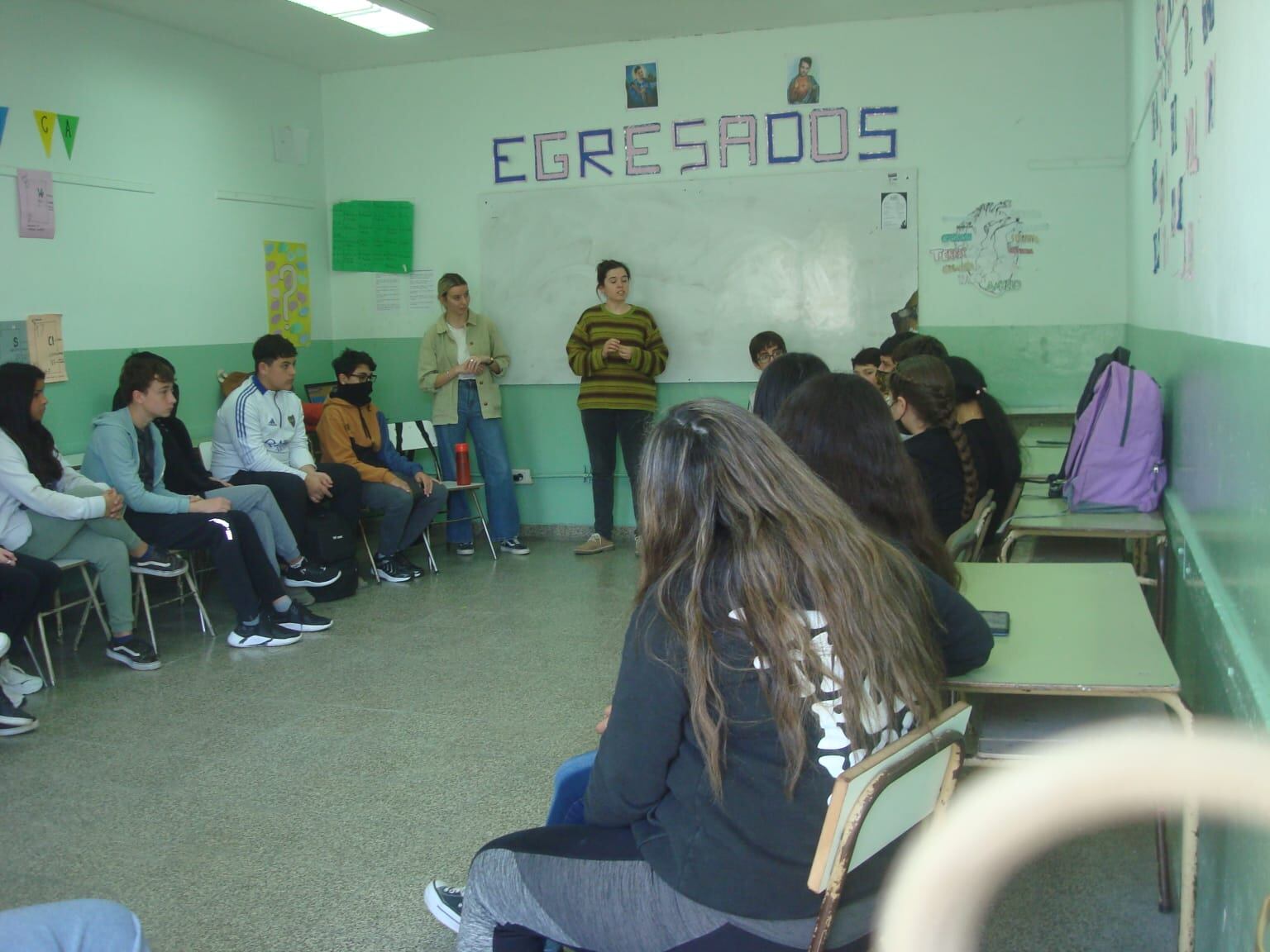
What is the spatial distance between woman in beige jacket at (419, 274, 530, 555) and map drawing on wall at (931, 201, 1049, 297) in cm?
257

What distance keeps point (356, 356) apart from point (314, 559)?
115 centimetres

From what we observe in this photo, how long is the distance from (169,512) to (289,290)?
236 cm

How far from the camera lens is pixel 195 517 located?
192 inches

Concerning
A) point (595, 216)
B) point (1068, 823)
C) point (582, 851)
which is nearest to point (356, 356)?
point (595, 216)

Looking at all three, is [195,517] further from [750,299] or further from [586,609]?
[750,299]

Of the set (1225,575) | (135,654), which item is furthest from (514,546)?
(1225,575)

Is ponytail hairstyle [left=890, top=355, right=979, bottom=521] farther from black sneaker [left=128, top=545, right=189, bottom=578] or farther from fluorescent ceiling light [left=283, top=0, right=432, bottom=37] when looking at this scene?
fluorescent ceiling light [left=283, top=0, right=432, bottom=37]

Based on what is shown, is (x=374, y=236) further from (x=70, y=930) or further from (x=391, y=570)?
(x=70, y=930)

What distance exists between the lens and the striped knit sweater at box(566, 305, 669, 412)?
21.1 ft

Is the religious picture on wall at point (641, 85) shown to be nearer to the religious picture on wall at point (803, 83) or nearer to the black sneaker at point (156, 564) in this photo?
the religious picture on wall at point (803, 83)

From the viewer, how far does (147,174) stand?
5.78 m

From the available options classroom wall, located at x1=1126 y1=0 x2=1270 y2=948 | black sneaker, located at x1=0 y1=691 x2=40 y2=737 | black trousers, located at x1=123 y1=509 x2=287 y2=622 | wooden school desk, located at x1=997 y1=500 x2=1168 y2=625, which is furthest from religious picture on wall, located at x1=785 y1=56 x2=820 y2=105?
black sneaker, located at x1=0 y1=691 x2=40 y2=737

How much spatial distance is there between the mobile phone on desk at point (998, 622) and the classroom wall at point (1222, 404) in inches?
14.2

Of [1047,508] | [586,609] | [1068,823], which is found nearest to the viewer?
[1068,823]
